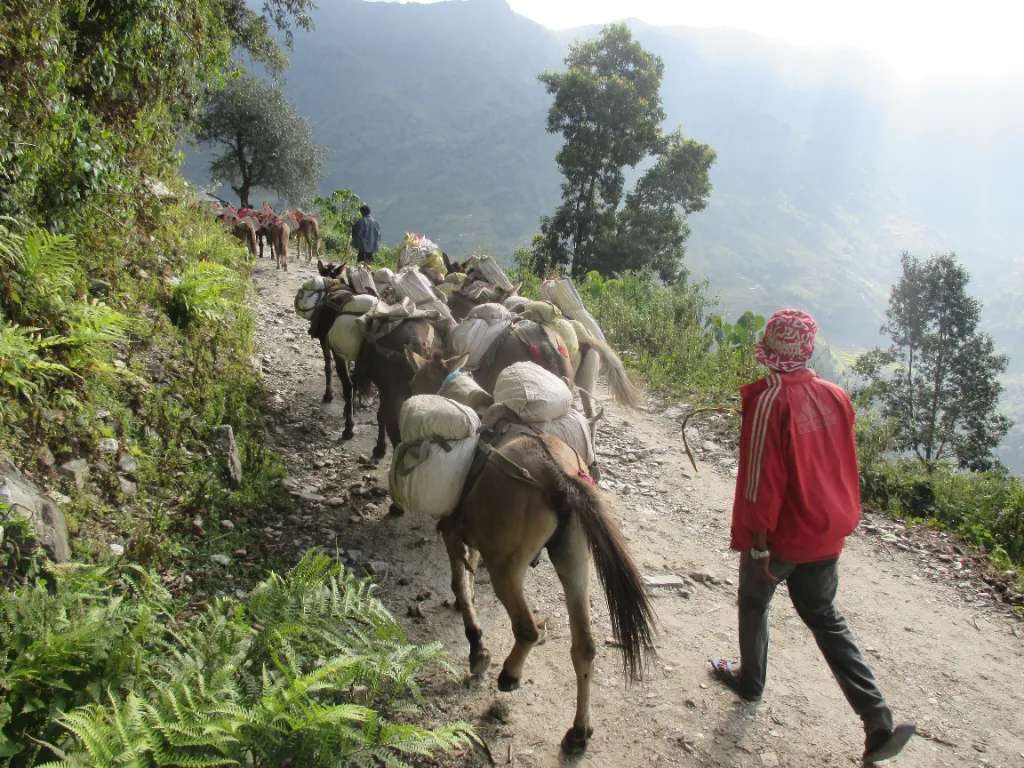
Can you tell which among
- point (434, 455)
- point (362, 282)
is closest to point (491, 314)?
point (362, 282)

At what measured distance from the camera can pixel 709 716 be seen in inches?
142

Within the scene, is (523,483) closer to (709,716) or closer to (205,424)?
(709,716)

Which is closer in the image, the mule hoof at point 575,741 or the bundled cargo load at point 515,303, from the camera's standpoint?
the mule hoof at point 575,741

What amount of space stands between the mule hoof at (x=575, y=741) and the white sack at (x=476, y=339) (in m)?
2.86

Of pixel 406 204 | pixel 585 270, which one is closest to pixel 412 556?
pixel 585 270

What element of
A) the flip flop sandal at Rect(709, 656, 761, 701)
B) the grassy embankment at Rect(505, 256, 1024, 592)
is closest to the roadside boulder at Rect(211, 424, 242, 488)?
the flip flop sandal at Rect(709, 656, 761, 701)

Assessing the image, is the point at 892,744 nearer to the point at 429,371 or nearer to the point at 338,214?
the point at 429,371

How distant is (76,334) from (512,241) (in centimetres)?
12937

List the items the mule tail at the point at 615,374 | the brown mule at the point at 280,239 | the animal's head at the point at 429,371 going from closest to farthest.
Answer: the animal's head at the point at 429,371
the mule tail at the point at 615,374
the brown mule at the point at 280,239

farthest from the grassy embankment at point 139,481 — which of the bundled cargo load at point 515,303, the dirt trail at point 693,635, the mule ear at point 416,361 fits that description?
the bundled cargo load at point 515,303

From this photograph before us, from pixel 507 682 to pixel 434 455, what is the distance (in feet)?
4.18

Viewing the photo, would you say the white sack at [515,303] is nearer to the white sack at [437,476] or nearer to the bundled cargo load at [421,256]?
the bundled cargo load at [421,256]

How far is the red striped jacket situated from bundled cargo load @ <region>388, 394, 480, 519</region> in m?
1.44

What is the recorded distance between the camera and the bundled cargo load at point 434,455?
340cm
